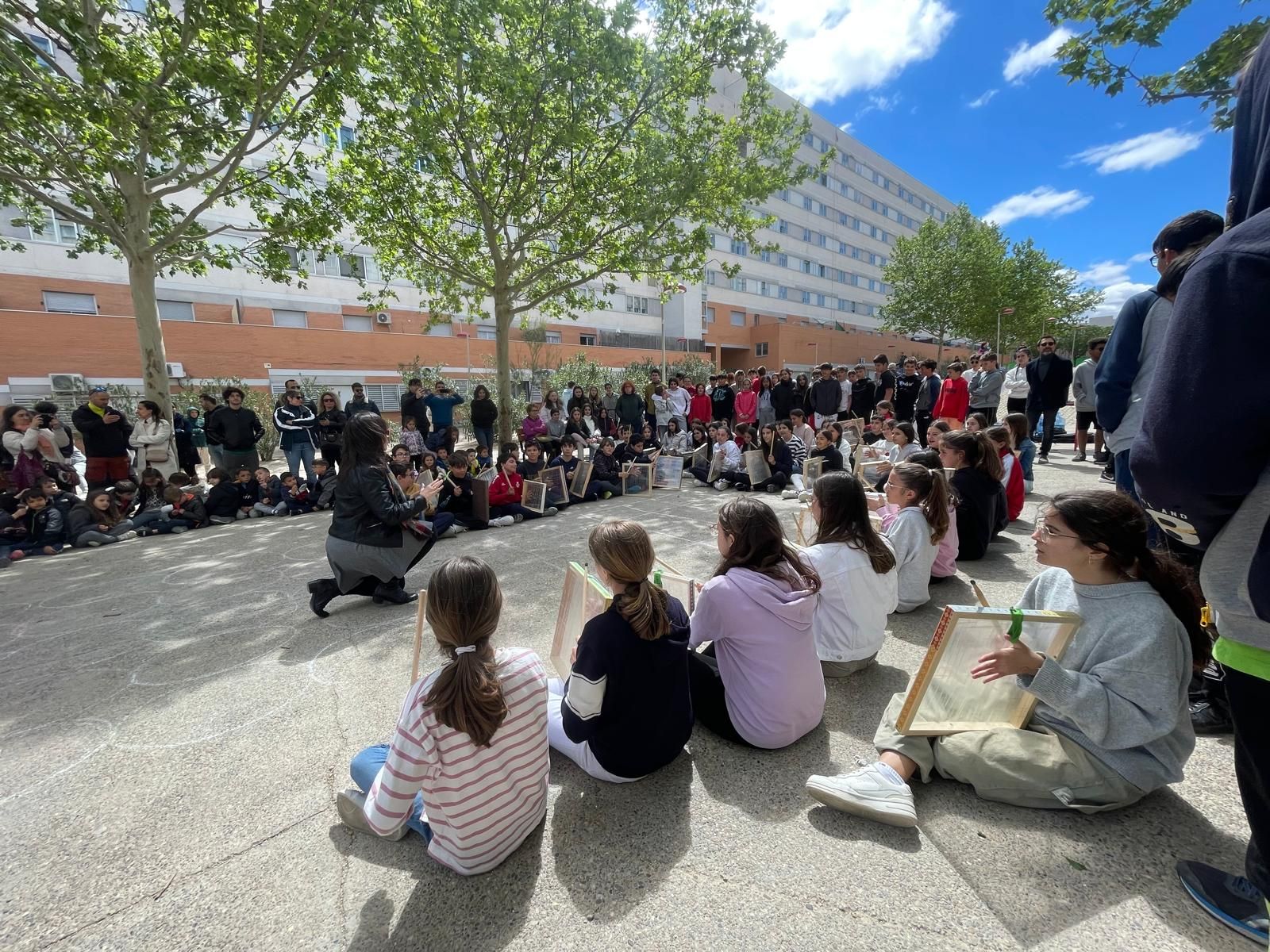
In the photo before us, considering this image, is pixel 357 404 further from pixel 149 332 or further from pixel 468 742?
pixel 468 742

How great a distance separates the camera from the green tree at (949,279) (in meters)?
32.5

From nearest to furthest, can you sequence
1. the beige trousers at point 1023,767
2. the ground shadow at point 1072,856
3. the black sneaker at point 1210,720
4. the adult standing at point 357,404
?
the ground shadow at point 1072,856, the beige trousers at point 1023,767, the black sneaker at point 1210,720, the adult standing at point 357,404

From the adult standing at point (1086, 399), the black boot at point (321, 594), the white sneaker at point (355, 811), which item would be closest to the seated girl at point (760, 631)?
the white sneaker at point (355, 811)

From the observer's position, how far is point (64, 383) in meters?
16.4

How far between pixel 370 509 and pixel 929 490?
4091 millimetres

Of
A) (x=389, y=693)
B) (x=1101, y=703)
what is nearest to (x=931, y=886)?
(x=1101, y=703)

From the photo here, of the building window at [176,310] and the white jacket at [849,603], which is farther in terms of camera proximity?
the building window at [176,310]

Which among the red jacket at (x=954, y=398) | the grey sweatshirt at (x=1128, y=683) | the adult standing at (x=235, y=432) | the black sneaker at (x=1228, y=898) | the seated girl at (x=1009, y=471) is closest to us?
the black sneaker at (x=1228, y=898)

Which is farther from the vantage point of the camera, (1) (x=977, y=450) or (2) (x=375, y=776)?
(1) (x=977, y=450)

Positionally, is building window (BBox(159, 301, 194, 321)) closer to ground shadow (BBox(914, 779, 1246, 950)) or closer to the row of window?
ground shadow (BBox(914, 779, 1246, 950))

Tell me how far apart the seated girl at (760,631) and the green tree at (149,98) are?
334 inches

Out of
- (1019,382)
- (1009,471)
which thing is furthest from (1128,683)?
(1019,382)

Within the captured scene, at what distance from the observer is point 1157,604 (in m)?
1.75

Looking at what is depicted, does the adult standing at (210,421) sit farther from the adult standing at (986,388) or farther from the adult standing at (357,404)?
the adult standing at (986,388)
